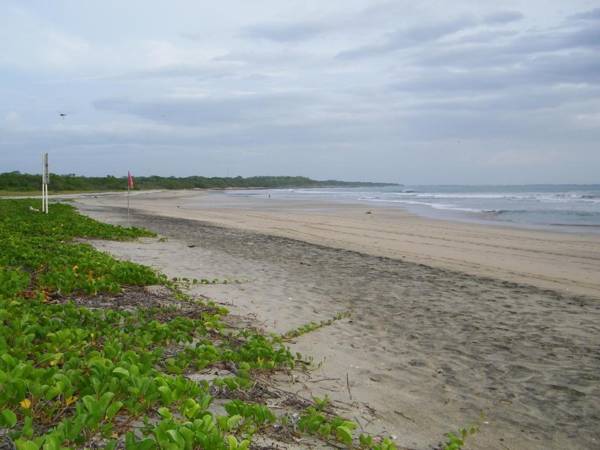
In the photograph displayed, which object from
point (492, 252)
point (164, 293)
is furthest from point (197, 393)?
point (492, 252)

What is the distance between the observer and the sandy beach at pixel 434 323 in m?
4.02

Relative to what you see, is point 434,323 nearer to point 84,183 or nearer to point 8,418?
point 8,418

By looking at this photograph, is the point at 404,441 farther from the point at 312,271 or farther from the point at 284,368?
the point at 312,271

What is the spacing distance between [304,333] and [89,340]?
2.45 meters

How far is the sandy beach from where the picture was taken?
4.02m

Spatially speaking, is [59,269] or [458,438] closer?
[458,438]

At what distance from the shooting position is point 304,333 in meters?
5.94

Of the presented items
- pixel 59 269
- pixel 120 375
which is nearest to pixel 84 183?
pixel 59 269

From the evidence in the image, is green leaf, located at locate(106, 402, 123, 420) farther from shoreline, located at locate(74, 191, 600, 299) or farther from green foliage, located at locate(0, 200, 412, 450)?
shoreline, located at locate(74, 191, 600, 299)

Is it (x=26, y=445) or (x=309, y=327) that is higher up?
(x=26, y=445)

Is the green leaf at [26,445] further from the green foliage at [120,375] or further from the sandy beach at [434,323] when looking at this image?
the sandy beach at [434,323]

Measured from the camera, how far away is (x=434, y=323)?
658cm

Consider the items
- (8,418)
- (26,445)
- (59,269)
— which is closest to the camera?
(26,445)

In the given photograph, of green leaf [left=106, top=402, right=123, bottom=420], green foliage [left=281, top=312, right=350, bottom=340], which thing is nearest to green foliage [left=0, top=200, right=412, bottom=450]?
green leaf [left=106, top=402, right=123, bottom=420]
